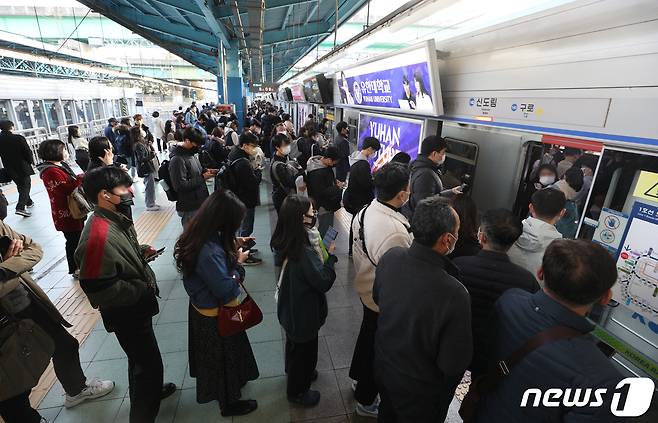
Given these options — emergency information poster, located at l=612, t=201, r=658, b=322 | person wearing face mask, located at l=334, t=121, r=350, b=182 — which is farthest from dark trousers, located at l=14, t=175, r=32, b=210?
emergency information poster, located at l=612, t=201, r=658, b=322

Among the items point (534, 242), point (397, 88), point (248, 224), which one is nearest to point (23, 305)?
point (248, 224)

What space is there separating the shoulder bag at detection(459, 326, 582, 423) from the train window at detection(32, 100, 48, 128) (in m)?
12.4

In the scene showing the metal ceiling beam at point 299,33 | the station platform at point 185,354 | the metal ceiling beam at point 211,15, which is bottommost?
the station platform at point 185,354

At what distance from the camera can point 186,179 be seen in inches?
155

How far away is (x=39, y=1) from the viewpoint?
8461mm

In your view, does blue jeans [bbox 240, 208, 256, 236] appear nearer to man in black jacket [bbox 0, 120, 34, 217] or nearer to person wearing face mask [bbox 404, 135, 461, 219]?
person wearing face mask [bbox 404, 135, 461, 219]

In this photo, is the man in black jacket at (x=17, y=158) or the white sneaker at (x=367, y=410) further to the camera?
the man in black jacket at (x=17, y=158)

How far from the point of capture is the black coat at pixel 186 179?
3.90 metres

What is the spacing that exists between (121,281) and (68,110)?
542 inches

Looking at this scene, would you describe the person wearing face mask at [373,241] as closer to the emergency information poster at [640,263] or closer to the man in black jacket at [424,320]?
the man in black jacket at [424,320]

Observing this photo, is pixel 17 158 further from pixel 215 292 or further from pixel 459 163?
pixel 459 163

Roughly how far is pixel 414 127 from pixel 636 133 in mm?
2819

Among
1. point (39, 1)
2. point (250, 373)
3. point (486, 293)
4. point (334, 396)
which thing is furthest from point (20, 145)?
point (486, 293)

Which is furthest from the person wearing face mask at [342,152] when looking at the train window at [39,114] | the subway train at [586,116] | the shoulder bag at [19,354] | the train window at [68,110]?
the train window at [68,110]
